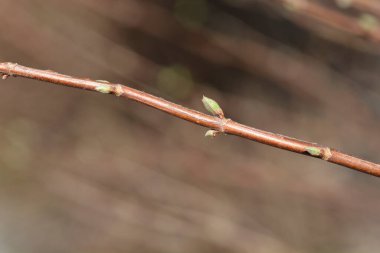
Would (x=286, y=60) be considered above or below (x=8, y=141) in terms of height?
above

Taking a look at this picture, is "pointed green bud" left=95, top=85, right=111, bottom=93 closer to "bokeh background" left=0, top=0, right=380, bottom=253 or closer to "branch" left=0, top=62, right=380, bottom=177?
"branch" left=0, top=62, right=380, bottom=177

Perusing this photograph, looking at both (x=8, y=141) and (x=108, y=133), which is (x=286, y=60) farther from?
(x=8, y=141)

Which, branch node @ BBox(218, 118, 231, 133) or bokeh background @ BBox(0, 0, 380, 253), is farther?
bokeh background @ BBox(0, 0, 380, 253)

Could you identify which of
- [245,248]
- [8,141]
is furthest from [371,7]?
[8,141]

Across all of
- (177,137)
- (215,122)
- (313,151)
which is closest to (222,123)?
(215,122)

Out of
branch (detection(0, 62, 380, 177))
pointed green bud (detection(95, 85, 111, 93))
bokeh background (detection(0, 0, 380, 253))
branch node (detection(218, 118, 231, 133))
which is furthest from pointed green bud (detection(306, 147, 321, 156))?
bokeh background (detection(0, 0, 380, 253))

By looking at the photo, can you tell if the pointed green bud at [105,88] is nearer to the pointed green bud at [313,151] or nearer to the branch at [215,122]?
the branch at [215,122]
